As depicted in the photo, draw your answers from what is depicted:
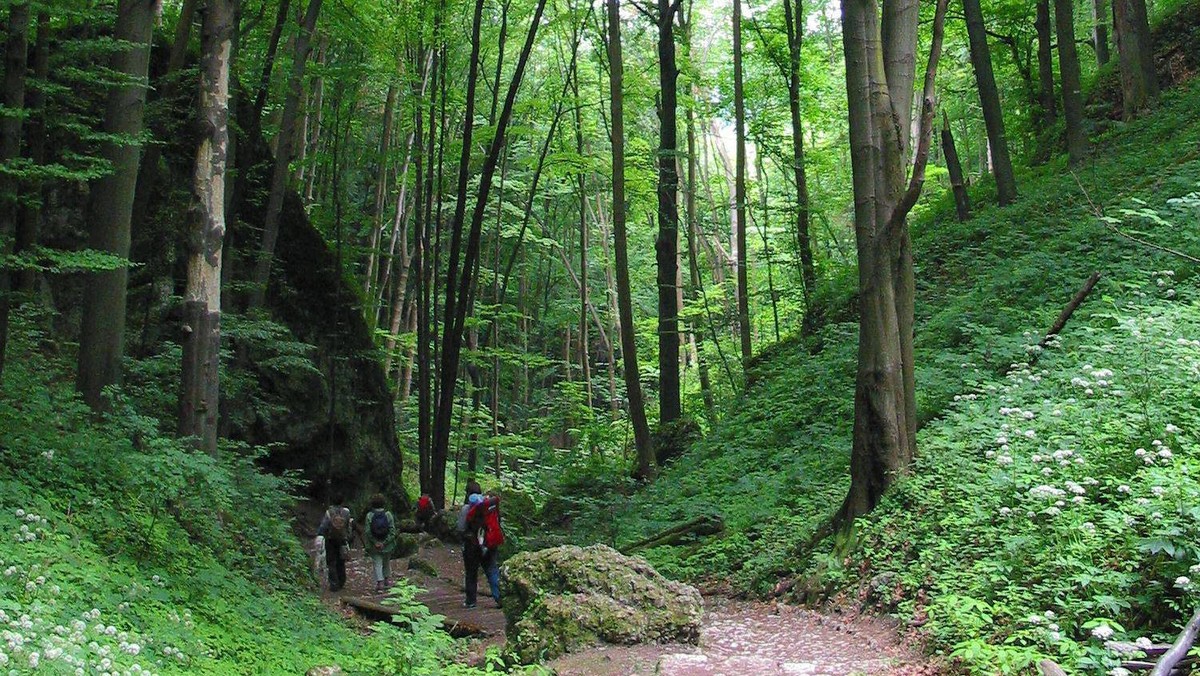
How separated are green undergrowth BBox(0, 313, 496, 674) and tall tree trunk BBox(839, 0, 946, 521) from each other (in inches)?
157

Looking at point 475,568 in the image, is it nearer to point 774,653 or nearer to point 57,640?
point 774,653

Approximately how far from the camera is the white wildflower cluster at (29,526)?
5641mm

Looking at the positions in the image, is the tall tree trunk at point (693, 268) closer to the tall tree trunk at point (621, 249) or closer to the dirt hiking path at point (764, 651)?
the tall tree trunk at point (621, 249)

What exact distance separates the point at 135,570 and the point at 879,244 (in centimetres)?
660

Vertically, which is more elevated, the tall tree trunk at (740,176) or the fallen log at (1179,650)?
the tall tree trunk at (740,176)

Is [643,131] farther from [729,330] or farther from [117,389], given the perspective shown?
[117,389]

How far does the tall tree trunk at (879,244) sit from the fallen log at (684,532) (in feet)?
8.93

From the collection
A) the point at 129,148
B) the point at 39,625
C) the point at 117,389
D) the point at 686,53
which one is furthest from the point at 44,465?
the point at 686,53

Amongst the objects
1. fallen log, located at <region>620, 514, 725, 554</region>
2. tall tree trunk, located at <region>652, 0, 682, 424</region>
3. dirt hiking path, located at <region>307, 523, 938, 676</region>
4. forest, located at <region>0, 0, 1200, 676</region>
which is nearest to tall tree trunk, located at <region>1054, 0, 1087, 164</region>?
forest, located at <region>0, 0, 1200, 676</region>

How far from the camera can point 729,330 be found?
31125 mm

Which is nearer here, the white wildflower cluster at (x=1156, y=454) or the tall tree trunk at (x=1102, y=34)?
the white wildflower cluster at (x=1156, y=454)

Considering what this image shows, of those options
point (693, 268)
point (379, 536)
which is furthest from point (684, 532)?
point (693, 268)

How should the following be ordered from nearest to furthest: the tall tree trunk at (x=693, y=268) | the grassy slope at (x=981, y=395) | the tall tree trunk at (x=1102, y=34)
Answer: the grassy slope at (x=981, y=395), the tall tree trunk at (x=693, y=268), the tall tree trunk at (x=1102, y=34)

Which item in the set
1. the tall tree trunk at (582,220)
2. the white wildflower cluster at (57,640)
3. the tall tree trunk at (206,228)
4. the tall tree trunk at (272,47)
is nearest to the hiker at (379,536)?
the tall tree trunk at (206,228)
